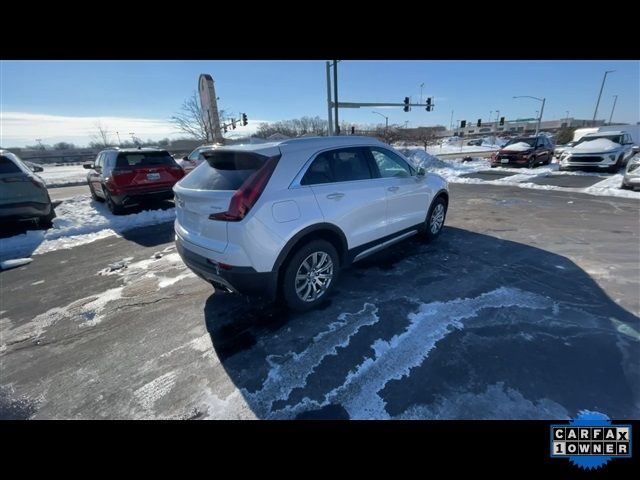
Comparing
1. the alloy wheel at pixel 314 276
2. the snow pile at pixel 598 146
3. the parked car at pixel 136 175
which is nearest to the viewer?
the alloy wheel at pixel 314 276

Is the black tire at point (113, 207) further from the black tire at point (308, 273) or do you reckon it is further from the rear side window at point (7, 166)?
the black tire at point (308, 273)

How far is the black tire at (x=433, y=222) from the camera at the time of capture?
193 inches

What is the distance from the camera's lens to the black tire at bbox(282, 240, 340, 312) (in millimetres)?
2965

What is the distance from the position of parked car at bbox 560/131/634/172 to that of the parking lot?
11.7 metres

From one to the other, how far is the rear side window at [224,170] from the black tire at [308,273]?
3.07ft

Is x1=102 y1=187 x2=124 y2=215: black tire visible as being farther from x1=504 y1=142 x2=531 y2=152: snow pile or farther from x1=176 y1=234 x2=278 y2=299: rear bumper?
x1=504 y1=142 x2=531 y2=152: snow pile

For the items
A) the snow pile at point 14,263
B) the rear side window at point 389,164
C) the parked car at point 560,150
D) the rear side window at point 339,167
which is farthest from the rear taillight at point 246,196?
the parked car at point 560,150

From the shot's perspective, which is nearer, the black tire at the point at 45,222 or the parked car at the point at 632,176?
the black tire at the point at 45,222

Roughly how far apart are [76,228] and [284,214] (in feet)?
21.8
